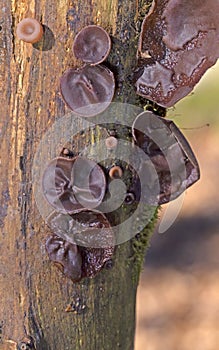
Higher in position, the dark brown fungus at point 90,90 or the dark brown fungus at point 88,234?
the dark brown fungus at point 90,90

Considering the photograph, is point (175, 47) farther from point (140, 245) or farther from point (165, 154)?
point (140, 245)

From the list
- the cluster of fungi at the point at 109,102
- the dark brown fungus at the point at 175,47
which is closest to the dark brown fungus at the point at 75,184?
the cluster of fungi at the point at 109,102

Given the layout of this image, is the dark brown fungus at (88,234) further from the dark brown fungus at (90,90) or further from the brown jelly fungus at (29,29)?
the brown jelly fungus at (29,29)

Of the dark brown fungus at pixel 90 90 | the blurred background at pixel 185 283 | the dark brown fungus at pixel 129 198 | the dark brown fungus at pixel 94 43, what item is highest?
the blurred background at pixel 185 283

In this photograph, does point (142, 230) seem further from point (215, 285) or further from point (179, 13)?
point (215, 285)

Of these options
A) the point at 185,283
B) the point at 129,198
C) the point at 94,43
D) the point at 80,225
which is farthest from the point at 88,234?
the point at 185,283

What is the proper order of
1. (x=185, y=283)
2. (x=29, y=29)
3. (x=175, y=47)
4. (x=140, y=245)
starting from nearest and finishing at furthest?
(x=29, y=29)
(x=175, y=47)
(x=140, y=245)
(x=185, y=283)
